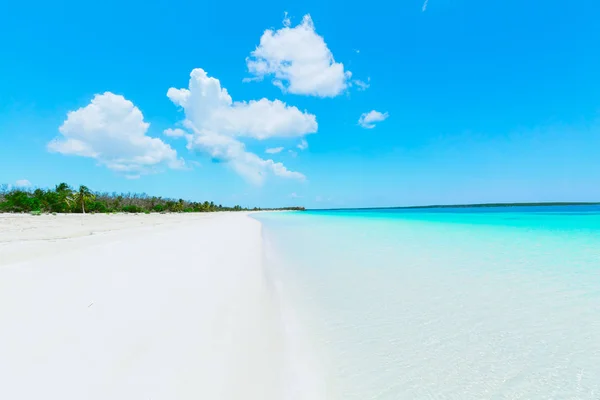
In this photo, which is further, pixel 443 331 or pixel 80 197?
pixel 80 197

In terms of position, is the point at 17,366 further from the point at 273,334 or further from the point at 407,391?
the point at 407,391

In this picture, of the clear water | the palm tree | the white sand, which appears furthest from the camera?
the palm tree

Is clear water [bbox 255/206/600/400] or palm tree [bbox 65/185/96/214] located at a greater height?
palm tree [bbox 65/185/96/214]

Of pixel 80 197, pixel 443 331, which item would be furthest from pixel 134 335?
pixel 80 197

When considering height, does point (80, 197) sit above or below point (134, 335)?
above

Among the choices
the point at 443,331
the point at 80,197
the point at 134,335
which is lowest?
the point at 443,331

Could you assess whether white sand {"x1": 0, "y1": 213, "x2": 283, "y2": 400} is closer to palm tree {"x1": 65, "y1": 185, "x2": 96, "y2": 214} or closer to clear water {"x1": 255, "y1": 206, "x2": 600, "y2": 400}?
clear water {"x1": 255, "y1": 206, "x2": 600, "y2": 400}

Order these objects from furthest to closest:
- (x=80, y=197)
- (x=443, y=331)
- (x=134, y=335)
Answer: (x=80, y=197) < (x=443, y=331) < (x=134, y=335)

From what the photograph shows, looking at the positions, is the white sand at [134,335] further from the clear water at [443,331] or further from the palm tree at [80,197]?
the palm tree at [80,197]

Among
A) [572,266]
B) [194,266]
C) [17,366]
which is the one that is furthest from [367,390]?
[572,266]

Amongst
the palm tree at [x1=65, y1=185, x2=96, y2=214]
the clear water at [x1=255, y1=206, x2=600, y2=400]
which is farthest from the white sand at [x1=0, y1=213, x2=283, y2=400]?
the palm tree at [x1=65, y1=185, x2=96, y2=214]

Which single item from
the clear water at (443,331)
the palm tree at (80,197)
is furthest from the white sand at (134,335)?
the palm tree at (80,197)

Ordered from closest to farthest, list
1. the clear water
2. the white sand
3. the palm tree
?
1. the white sand
2. the clear water
3. the palm tree

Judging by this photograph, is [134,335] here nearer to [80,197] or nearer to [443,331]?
[443,331]
